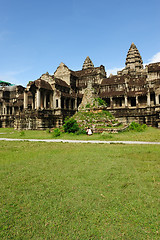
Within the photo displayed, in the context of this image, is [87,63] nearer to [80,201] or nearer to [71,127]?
[71,127]

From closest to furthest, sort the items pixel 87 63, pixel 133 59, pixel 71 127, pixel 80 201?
pixel 80 201
pixel 71 127
pixel 133 59
pixel 87 63

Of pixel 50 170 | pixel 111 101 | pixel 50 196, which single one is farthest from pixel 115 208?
pixel 111 101

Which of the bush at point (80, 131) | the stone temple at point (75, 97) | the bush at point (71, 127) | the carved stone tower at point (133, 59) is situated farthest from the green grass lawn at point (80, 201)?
the carved stone tower at point (133, 59)

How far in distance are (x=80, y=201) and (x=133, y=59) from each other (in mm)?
55403

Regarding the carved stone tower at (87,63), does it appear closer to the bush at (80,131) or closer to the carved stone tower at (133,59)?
the carved stone tower at (133,59)

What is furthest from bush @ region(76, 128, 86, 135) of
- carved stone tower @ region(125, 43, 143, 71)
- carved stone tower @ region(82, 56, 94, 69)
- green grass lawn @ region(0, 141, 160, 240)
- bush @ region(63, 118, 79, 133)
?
carved stone tower @ region(82, 56, 94, 69)

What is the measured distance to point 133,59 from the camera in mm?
51125

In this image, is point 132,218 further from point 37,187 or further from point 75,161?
point 75,161

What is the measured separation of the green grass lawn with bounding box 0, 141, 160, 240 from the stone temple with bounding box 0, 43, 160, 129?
21.9m

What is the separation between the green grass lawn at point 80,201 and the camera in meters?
2.86

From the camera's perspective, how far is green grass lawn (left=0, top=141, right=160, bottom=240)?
9.39 feet

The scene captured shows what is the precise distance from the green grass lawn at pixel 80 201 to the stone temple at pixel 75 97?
21.9 metres

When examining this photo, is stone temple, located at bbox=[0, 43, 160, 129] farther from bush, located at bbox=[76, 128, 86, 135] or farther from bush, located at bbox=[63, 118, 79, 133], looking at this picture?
bush, located at bbox=[76, 128, 86, 135]

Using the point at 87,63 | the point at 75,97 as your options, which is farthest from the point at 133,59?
the point at 75,97
